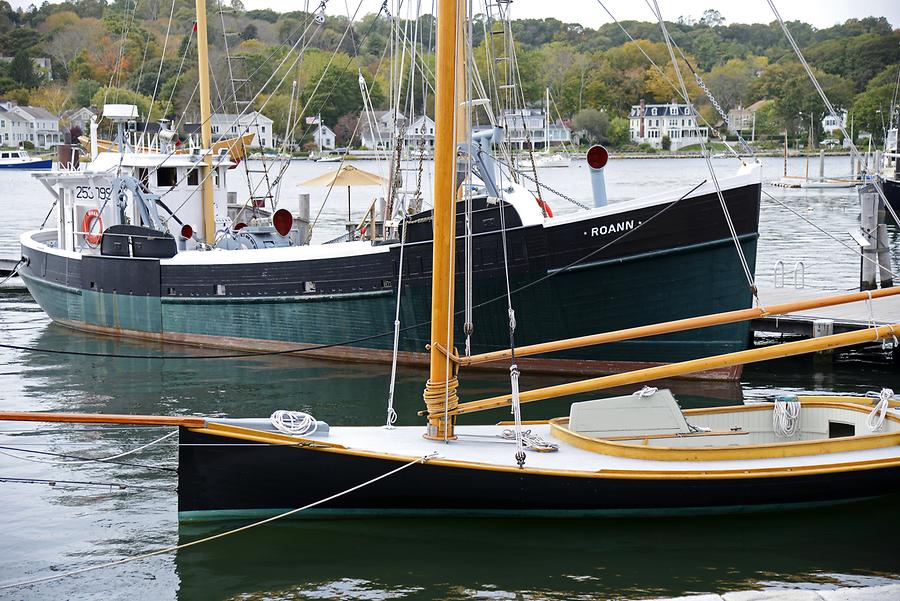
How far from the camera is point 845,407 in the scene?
12383 millimetres

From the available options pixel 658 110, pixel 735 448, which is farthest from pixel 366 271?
pixel 658 110

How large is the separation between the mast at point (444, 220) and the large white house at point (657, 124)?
11758 cm

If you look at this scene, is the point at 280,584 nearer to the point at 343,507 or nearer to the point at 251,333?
the point at 343,507

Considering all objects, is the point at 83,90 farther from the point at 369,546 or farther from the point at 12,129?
the point at 369,546

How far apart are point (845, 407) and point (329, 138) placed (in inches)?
4199

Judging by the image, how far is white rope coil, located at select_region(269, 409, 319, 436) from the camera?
436 inches

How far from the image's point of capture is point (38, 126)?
419ft

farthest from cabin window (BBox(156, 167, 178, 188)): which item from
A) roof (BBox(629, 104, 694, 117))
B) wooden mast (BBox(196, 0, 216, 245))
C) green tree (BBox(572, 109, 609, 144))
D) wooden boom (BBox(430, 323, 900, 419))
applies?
roof (BBox(629, 104, 694, 117))

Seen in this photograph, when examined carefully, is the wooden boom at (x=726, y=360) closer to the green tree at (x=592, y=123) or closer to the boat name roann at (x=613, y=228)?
the boat name roann at (x=613, y=228)

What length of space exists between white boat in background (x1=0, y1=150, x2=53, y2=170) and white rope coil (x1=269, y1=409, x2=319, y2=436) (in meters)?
103

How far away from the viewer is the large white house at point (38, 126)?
126m

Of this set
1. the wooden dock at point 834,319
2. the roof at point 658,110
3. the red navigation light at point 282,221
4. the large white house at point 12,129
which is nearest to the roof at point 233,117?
the red navigation light at point 282,221

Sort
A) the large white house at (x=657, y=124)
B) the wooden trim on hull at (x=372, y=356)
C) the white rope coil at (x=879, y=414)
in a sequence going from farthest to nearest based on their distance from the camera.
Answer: the large white house at (x=657, y=124) < the wooden trim on hull at (x=372, y=356) < the white rope coil at (x=879, y=414)

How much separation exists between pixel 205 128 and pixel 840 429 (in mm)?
14510
